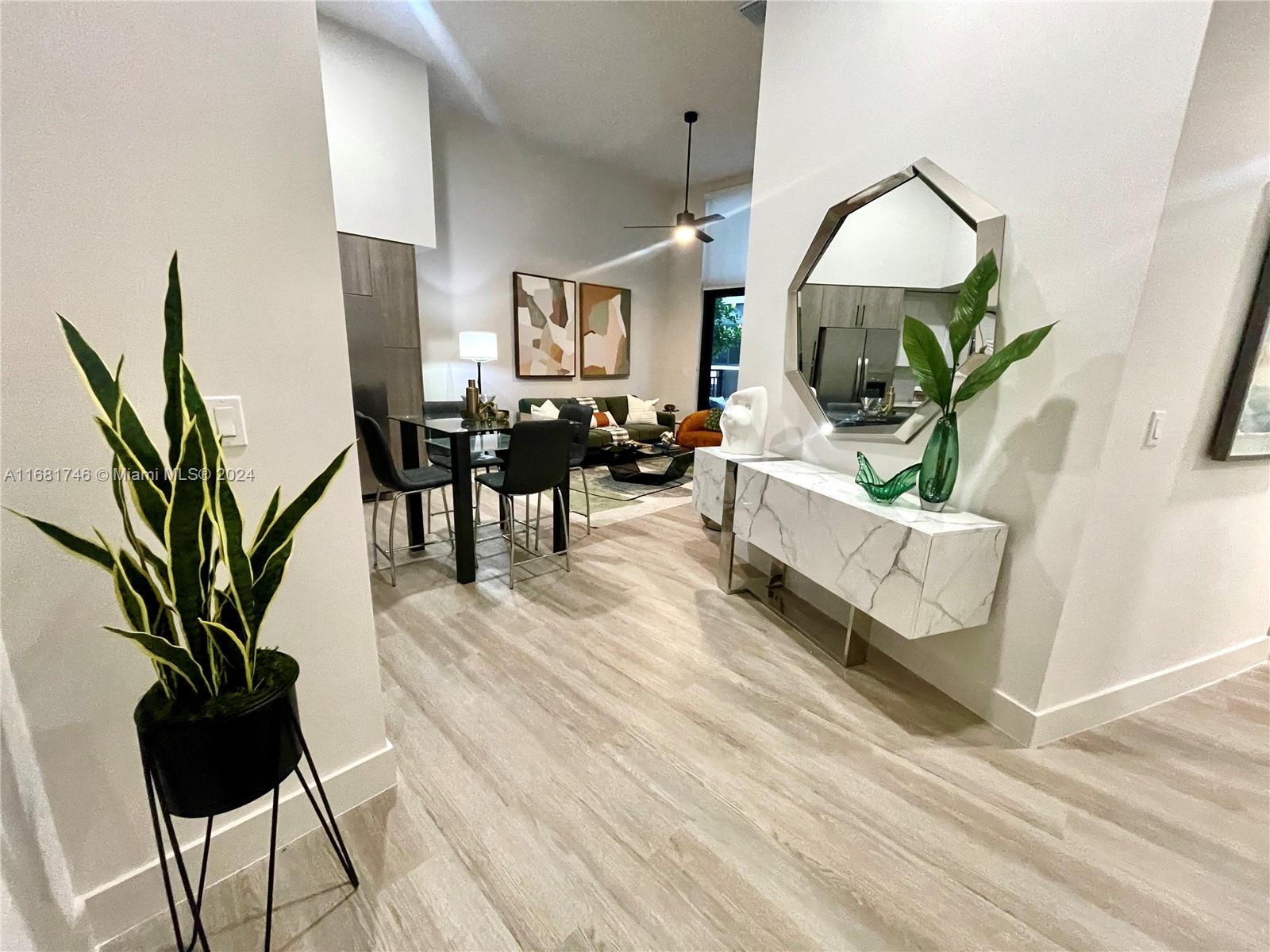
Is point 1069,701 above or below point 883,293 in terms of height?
below

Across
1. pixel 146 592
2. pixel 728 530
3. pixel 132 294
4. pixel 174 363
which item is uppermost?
pixel 132 294

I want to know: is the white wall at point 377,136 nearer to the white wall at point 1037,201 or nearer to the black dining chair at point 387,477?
the black dining chair at point 387,477

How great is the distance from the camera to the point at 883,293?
2207 millimetres

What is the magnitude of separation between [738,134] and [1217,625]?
212 inches

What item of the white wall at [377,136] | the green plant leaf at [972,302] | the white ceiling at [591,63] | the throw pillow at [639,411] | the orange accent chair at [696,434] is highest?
the white ceiling at [591,63]

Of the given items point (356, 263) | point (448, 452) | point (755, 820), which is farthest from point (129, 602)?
point (356, 263)

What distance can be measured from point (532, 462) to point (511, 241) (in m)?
3.93

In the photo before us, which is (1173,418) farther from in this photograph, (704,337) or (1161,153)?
(704,337)

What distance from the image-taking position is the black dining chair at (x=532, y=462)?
8.47ft

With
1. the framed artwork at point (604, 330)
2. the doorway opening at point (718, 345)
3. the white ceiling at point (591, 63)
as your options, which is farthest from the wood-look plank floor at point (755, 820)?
the doorway opening at point (718, 345)

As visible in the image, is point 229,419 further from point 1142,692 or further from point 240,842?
point 1142,692

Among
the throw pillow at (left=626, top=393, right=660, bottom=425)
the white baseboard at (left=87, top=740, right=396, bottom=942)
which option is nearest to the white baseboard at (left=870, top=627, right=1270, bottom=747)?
the white baseboard at (left=87, top=740, right=396, bottom=942)

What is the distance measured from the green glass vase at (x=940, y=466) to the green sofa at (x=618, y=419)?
3998 mm

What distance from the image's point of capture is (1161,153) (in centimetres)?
133
